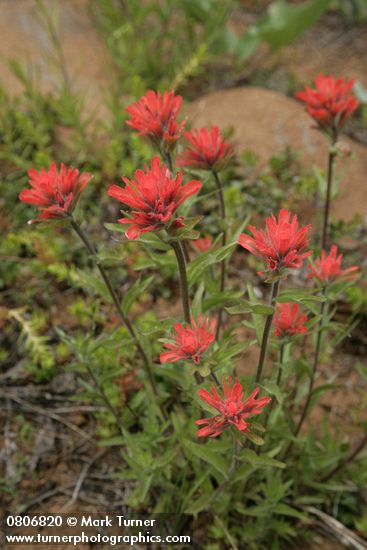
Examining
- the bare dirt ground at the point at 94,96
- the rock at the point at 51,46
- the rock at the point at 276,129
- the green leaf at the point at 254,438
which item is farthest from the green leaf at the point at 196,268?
the rock at the point at 51,46

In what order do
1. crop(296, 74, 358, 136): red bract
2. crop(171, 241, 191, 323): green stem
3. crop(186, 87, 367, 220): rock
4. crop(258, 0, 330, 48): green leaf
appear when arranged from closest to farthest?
crop(171, 241, 191, 323): green stem, crop(296, 74, 358, 136): red bract, crop(186, 87, 367, 220): rock, crop(258, 0, 330, 48): green leaf

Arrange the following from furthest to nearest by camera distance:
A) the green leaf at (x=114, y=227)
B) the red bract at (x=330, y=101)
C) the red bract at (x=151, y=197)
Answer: the red bract at (x=330, y=101) → the green leaf at (x=114, y=227) → the red bract at (x=151, y=197)

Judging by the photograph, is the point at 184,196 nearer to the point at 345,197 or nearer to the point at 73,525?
the point at 73,525

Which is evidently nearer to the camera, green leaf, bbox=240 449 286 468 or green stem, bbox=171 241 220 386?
green stem, bbox=171 241 220 386

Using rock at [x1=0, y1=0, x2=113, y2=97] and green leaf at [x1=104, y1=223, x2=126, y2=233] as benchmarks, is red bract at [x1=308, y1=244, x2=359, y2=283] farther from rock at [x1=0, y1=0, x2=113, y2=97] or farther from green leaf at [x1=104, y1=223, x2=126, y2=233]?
rock at [x1=0, y1=0, x2=113, y2=97]

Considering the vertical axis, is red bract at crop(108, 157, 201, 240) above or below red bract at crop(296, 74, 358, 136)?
below

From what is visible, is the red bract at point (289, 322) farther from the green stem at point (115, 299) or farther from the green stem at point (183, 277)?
the green stem at point (115, 299)

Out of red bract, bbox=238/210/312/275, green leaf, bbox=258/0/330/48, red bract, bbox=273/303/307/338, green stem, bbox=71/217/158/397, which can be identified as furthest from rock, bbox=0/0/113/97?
red bract, bbox=238/210/312/275

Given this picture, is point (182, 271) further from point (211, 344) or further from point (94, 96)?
point (94, 96)
